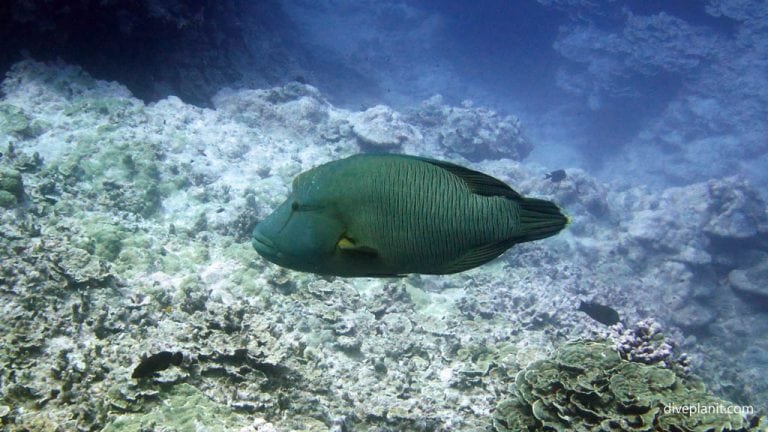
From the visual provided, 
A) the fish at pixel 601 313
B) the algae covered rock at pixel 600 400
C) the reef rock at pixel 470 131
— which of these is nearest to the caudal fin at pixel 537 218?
the algae covered rock at pixel 600 400

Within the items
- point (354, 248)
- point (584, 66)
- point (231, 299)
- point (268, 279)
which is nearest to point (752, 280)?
point (268, 279)

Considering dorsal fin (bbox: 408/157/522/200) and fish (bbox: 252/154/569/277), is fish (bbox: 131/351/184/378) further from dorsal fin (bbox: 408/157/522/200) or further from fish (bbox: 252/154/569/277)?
dorsal fin (bbox: 408/157/522/200)

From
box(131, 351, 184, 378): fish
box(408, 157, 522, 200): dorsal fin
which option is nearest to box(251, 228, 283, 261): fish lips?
box(408, 157, 522, 200): dorsal fin

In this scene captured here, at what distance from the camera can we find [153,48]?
465 inches

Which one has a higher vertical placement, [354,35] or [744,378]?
[354,35]

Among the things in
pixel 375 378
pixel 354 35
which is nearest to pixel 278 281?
pixel 375 378

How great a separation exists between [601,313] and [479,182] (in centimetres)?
802

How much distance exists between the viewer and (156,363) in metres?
3.10

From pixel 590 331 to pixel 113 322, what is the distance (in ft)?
23.9

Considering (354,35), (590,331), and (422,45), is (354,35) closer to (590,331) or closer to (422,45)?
(422,45)

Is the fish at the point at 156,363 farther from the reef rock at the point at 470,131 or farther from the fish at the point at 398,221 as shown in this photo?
the reef rock at the point at 470,131

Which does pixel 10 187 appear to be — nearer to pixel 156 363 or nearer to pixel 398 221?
pixel 156 363

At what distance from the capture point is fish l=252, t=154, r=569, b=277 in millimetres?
1447

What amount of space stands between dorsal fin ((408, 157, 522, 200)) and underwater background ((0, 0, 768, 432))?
2.51m
